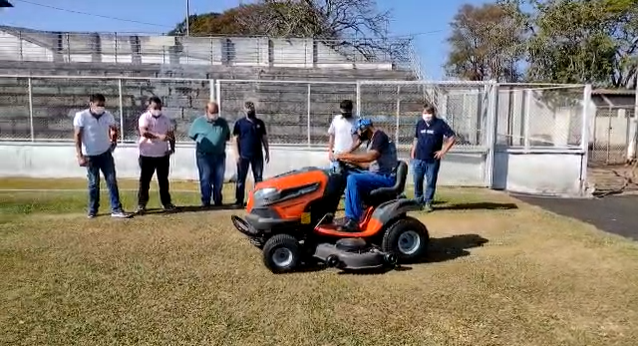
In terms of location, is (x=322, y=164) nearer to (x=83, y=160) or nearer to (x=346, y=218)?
(x=83, y=160)

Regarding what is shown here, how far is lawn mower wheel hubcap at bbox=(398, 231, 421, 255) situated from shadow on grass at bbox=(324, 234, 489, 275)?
5.6 inches

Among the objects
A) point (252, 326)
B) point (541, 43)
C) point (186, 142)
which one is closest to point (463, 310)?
point (252, 326)

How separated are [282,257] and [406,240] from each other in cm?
135

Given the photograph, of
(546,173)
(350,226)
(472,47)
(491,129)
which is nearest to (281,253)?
(350,226)

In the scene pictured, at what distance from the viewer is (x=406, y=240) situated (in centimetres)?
659

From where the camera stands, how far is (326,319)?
4.94 m

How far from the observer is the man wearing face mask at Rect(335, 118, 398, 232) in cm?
652

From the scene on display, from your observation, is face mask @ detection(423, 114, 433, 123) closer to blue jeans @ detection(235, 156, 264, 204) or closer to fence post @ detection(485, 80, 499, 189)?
blue jeans @ detection(235, 156, 264, 204)

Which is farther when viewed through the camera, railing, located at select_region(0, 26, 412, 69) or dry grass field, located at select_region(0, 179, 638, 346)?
railing, located at select_region(0, 26, 412, 69)

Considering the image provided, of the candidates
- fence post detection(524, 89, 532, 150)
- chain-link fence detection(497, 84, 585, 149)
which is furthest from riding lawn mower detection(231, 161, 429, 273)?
chain-link fence detection(497, 84, 585, 149)

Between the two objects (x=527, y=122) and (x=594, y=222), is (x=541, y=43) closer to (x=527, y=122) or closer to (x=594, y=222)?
(x=527, y=122)

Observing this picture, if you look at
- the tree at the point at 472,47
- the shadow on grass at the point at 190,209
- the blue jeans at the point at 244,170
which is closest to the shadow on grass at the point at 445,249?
the blue jeans at the point at 244,170

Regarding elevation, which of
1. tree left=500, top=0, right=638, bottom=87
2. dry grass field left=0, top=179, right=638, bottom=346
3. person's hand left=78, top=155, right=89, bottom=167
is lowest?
dry grass field left=0, top=179, right=638, bottom=346

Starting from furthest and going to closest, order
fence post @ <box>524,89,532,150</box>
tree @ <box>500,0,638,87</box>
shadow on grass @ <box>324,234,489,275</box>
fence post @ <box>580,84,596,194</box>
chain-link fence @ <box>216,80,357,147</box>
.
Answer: tree @ <box>500,0,638,87</box>
chain-link fence @ <box>216,80,357,147</box>
fence post @ <box>524,89,532,150</box>
fence post @ <box>580,84,596,194</box>
shadow on grass @ <box>324,234,489,275</box>
